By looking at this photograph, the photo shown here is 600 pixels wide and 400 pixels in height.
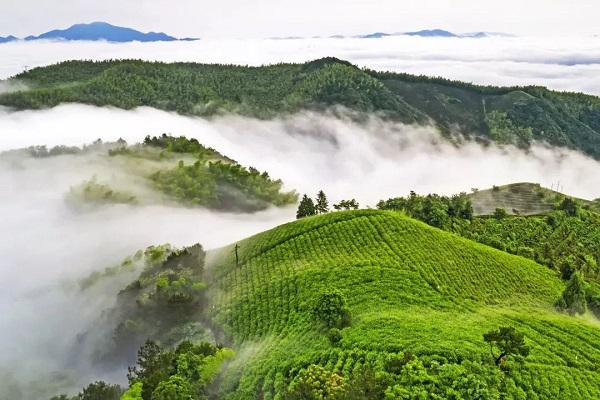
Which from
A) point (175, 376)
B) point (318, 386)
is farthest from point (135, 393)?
point (318, 386)

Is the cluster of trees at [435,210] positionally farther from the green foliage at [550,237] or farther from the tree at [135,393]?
the tree at [135,393]

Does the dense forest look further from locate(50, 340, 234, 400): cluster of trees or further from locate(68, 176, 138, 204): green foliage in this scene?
locate(68, 176, 138, 204): green foliage

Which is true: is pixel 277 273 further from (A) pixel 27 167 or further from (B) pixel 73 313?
(A) pixel 27 167

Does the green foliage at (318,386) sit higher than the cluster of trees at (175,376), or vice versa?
the green foliage at (318,386)

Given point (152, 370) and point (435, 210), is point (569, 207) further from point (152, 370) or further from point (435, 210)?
point (152, 370)

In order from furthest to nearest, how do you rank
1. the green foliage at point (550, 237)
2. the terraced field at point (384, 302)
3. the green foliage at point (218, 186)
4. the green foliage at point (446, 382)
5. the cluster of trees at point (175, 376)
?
the green foliage at point (218, 186), the green foliage at point (550, 237), the terraced field at point (384, 302), the cluster of trees at point (175, 376), the green foliage at point (446, 382)

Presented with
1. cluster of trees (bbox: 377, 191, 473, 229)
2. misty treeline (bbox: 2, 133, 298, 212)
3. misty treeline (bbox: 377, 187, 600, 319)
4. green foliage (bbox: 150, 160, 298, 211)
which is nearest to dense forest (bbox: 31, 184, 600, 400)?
misty treeline (bbox: 377, 187, 600, 319)

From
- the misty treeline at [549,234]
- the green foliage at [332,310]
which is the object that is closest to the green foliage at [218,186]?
the misty treeline at [549,234]
